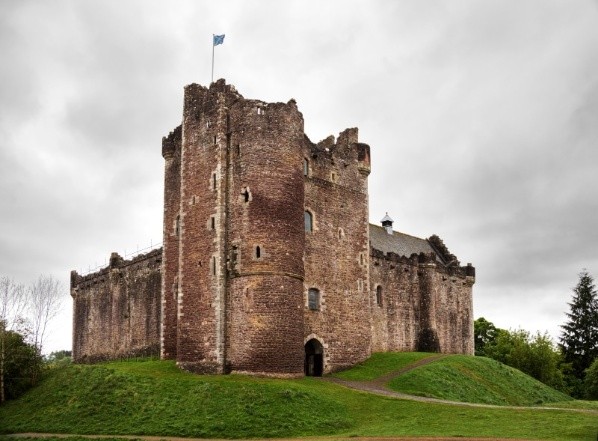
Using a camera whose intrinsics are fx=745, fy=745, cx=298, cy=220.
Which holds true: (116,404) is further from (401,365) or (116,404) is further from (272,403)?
(401,365)

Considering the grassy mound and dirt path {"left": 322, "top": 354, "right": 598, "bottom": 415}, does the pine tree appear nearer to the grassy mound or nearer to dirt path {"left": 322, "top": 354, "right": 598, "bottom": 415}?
dirt path {"left": 322, "top": 354, "right": 598, "bottom": 415}

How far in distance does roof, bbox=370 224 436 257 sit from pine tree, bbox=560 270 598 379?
15.7m

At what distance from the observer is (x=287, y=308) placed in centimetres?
4097

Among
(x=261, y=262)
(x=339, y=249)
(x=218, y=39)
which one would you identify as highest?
(x=218, y=39)

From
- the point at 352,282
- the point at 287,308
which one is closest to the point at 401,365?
the point at 352,282

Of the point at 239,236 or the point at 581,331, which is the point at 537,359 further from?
the point at 239,236

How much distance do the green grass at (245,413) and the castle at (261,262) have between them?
316cm

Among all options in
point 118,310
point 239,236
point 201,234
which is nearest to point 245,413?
point 239,236

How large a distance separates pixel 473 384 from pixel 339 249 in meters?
12.0

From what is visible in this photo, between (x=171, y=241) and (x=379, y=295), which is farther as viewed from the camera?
(x=379, y=295)

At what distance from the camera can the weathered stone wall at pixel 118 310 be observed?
180 ft

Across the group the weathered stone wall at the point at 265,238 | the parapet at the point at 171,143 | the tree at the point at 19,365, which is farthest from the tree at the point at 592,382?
the tree at the point at 19,365

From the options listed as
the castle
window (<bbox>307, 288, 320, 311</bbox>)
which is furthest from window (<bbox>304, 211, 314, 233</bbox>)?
window (<bbox>307, 288, 320, 311</bbox>)

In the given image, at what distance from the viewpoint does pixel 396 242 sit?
66.2 metres
